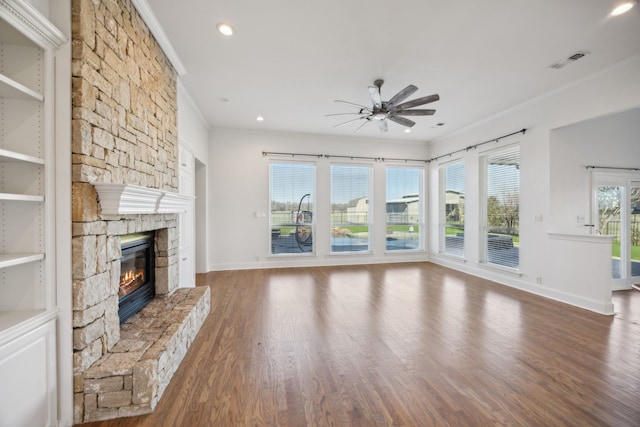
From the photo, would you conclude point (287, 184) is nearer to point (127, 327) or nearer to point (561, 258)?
point (127, 327)

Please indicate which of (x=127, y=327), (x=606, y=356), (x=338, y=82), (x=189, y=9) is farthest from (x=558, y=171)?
(x=127, y=327)

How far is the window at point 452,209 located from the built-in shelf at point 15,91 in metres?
6.49

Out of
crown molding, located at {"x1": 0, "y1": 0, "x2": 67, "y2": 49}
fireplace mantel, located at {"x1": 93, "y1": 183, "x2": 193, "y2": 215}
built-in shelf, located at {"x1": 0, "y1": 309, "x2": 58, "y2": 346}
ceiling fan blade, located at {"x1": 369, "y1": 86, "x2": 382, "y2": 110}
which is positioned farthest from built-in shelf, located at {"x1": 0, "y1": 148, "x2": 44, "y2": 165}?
ceiling fan blade, located at {"x1": 369, "y1": 86, "x2": 382, "y2": 110}

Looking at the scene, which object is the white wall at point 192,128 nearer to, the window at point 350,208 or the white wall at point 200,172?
the white wall at point 200,172

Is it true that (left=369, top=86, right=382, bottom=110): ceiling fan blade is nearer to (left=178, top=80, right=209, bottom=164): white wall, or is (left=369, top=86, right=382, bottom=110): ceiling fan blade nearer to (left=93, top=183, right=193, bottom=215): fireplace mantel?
(left=93, top=183, right=193, bottom=215): fireplace mantel

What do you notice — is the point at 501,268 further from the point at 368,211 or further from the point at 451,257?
the point at 368,211

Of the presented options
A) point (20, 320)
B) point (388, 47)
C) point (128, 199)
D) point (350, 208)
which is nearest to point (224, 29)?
point (388, 47)

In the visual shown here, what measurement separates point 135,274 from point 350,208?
4.67 metres

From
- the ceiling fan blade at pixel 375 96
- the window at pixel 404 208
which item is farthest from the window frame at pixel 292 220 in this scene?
the ceiling fan blade at pixel 375 96

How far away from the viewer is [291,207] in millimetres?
6031

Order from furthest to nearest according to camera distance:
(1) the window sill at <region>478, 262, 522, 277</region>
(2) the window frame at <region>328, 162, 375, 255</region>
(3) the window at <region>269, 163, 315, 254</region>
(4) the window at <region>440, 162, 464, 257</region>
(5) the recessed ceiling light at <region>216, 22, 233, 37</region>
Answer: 1. (2) the window frame at <region>328, 162, 375, 255</region>
2. (3) the window at <region>269, 163, 315, 254</region>
3. (4) the window at <region>440, 162, 464, 257</region>
4. (1) the window sill at <region>478, 262, 522, 277</region>
5. (5) the recessed ceiling light at <region>216, 22, 233, 37</region>

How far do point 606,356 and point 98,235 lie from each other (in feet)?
14.2

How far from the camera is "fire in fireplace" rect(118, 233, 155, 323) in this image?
2.28 metres

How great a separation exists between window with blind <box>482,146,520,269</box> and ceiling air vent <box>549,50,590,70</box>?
1617 millimetres
